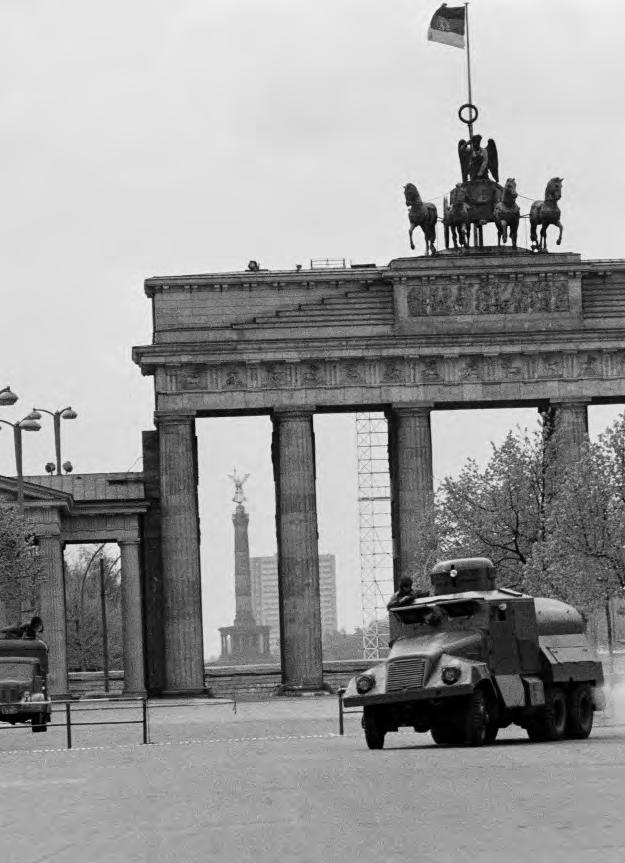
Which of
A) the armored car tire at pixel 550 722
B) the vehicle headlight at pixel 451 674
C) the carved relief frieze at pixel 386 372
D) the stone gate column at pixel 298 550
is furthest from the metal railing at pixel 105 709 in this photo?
the carved relief frieze at pixel 386 372

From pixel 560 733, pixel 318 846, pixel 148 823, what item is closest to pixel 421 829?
pixel 318 846

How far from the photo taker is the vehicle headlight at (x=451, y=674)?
135 feet

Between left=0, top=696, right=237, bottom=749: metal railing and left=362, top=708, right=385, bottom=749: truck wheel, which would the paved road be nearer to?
left=362, top=708, right=385, bottom=749: truck wheel

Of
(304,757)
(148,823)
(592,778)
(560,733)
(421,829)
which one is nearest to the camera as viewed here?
(421,829)

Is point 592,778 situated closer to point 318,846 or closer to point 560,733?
point 318,846

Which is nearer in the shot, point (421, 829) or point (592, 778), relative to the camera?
point (421, 829)

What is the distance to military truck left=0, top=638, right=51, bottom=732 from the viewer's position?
65.3m

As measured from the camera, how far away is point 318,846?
1995cm

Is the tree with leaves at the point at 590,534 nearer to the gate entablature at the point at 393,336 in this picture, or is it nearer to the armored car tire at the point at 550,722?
the armored car tire at the point at 550,722

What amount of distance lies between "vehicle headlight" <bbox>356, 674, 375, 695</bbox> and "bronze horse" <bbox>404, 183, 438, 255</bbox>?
63323 mm

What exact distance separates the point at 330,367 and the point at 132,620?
14137 millimetres

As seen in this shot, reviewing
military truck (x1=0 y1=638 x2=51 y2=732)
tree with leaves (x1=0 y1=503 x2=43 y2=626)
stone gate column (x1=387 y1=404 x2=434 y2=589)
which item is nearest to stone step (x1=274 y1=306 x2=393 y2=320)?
stone gate column (x1=387 y1=404 x2=434 y2=589)

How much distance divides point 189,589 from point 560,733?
199ft

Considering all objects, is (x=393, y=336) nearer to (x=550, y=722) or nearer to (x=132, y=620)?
(x=132, y=620)
